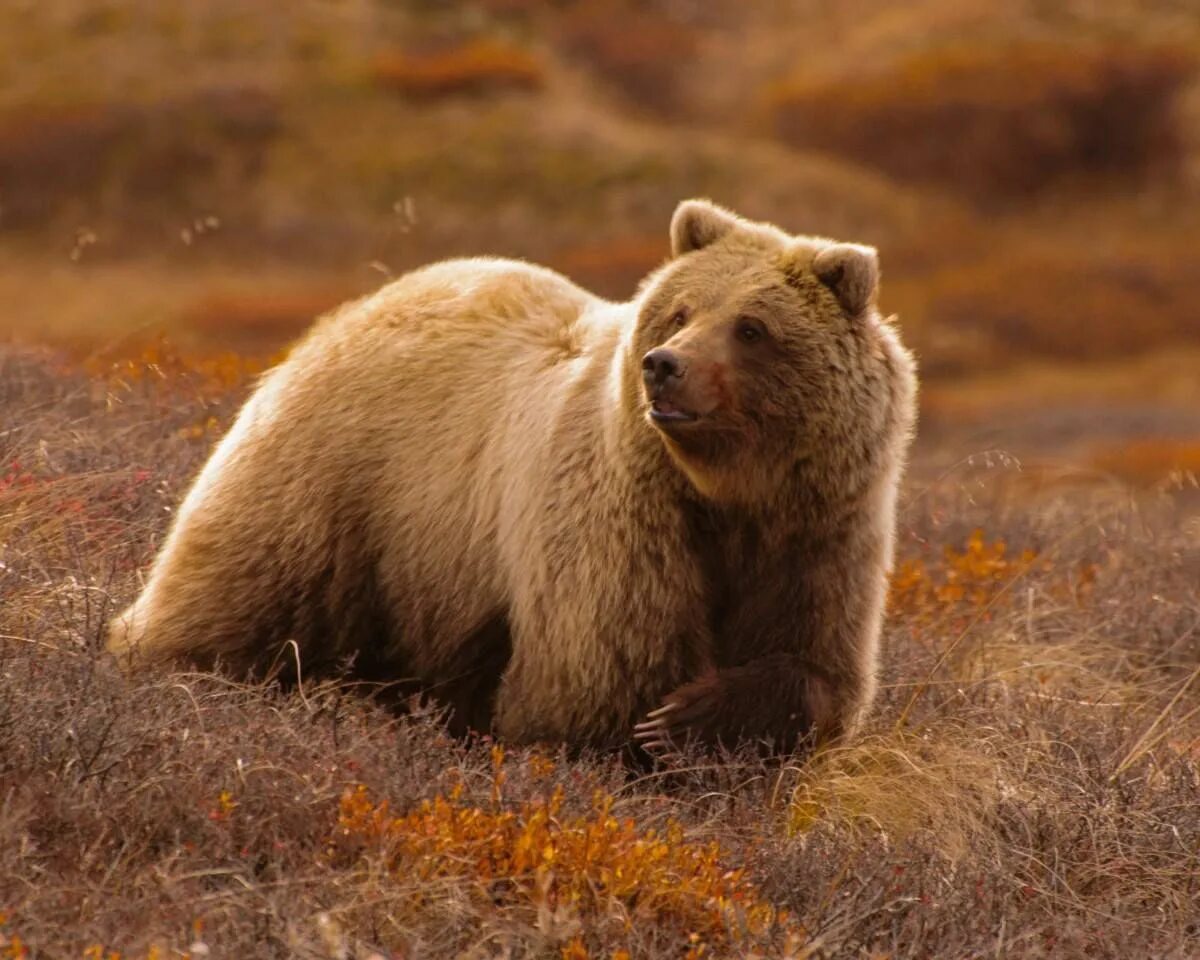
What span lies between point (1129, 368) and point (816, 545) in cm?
1799

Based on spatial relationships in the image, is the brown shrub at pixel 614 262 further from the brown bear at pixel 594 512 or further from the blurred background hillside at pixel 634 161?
the brown bear at pixel 594 512

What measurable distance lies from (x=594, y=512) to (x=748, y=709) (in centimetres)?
73

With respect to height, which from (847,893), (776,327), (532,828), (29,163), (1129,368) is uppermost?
(776,327)

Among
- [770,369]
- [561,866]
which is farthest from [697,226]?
[561,866]

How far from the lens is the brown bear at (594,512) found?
17.5ft

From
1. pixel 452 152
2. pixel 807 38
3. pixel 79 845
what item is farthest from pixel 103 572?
pixel 807 38

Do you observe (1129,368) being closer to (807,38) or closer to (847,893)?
(807,38)

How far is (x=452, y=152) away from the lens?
23.0 metres

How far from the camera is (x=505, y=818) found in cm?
438

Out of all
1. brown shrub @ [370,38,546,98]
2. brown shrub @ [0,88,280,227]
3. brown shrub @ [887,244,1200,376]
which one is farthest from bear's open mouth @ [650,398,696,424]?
brown shrub @ [370,38,546,98]

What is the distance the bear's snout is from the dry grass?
1.05m

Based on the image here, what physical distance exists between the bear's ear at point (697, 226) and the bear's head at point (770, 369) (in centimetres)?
14

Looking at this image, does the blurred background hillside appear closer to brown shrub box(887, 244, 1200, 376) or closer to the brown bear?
brown shrub box(887, 244, 1200, 376)

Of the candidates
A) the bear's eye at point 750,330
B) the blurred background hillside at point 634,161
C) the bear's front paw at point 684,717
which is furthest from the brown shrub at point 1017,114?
the bear's front paw at point 684,717
